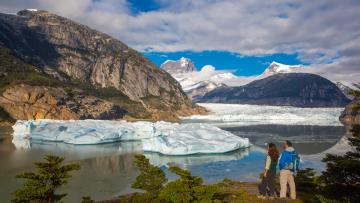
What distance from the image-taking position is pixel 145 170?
16812 mm

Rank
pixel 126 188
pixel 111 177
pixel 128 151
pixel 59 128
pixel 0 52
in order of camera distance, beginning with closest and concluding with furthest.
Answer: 1. pixel 126 188
2. pixel 111 177
3. pixel 128 151
4. pixel 59 128
5. pixel 0 52

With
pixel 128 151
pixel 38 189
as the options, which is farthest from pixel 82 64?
pixel 38 189

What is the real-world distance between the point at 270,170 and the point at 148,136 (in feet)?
142

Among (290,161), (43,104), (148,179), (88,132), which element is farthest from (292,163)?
(43,104)

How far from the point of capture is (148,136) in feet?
184

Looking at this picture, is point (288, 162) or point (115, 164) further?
point (115, 164)

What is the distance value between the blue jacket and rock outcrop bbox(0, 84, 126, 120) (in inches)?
4078

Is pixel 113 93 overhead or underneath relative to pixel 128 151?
overhead

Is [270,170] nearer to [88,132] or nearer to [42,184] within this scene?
[42,184]

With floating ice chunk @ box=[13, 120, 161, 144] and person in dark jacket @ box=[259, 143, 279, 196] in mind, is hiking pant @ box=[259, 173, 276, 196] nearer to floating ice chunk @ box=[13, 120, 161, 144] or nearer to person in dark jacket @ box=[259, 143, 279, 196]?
person in dark jacket @ box=[259, 143, 279, 196]

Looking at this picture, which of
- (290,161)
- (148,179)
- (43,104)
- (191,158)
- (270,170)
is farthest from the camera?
(43,104)

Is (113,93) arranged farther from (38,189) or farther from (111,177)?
(38,189)

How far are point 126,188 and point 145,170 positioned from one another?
7.67 metres

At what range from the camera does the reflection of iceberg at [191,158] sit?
3519 cm
